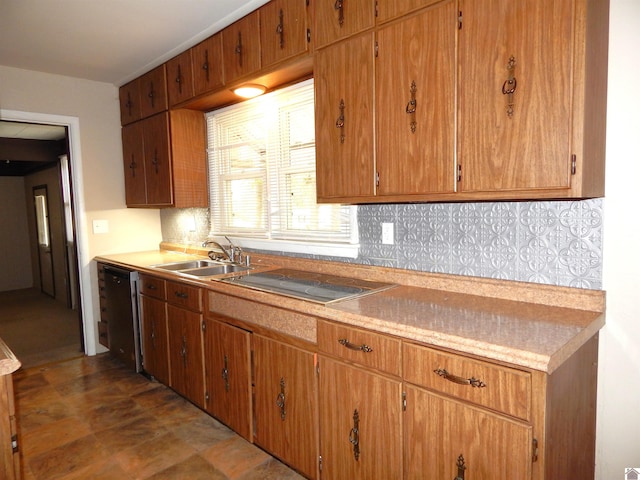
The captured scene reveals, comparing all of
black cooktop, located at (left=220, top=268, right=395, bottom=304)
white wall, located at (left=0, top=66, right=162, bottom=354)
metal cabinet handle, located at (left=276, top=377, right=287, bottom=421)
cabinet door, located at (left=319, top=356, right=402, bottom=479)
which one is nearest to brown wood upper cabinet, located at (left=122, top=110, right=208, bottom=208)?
white wall, located at (left=0, top=66, right=162, bottom=354)

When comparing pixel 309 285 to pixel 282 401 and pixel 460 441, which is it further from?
pixel 460 441

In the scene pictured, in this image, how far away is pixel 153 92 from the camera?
340cm

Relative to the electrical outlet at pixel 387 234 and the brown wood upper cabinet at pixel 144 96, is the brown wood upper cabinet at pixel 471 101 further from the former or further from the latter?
the brown wood upper cabinet at pixel 144 96

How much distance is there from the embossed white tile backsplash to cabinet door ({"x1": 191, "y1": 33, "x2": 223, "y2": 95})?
4.57ft

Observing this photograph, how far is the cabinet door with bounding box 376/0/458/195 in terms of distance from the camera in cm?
161

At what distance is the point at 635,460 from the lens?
154cm

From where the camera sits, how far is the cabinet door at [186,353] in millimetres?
2588

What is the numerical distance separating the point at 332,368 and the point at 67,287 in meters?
5.67

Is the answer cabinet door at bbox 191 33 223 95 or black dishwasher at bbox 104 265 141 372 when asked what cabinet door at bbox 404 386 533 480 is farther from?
black dishwasher at bbox 104 265 141 372

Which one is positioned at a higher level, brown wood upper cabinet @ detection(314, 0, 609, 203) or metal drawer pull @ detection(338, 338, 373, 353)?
brown wood upper cabinet @ detection(314, 0, 609, 203)

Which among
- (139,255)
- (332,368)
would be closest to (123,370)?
(139,255)

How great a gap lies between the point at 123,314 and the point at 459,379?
286cm

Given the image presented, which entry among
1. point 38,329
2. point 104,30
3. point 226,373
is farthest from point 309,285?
Result: point 38,329

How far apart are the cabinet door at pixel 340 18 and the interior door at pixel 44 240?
21.4 ft
